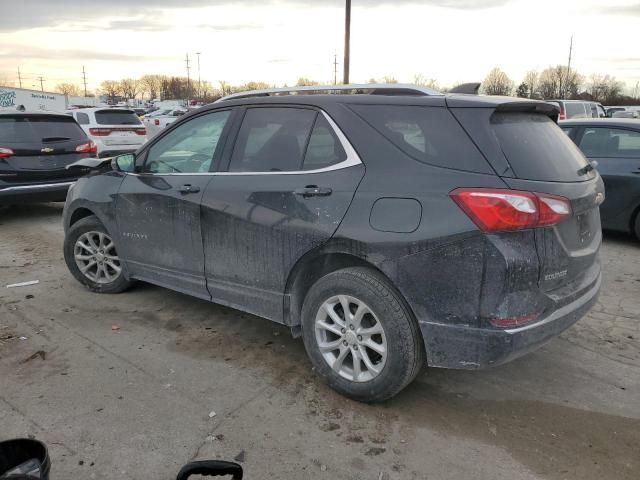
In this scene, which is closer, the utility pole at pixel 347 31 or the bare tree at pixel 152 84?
the utility pole at pixel 347 31

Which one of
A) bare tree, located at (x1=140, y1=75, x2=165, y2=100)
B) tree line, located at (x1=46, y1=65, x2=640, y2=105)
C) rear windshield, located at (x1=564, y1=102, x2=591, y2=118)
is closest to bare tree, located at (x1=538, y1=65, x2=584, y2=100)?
tree line, located at (x1=46, y1=65, x2=640, y2=105)

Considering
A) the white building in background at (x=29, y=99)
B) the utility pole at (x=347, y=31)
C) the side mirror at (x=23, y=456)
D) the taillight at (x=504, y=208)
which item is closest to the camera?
the side mirror at (x=23, y=456)

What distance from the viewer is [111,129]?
13477 millimetres

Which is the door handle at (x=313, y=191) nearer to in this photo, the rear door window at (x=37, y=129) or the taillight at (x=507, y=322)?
the taillight at (x=507, y=322)

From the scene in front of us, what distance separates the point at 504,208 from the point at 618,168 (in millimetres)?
5044

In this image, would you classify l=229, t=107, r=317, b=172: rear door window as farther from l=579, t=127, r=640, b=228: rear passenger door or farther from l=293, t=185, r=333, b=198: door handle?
l=579, t=127, r=640, b=228: rear passenger door

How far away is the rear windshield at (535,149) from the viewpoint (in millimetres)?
2801

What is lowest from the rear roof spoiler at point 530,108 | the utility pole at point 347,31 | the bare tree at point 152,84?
the rear roof spoiler at point 530,108

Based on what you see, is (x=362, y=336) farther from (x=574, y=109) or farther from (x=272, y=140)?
(x=574, y=109)

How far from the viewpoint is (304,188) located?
3219 mm

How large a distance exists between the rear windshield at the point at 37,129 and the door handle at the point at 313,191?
20.5 ft

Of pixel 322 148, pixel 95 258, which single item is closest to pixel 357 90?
pixel 322 148

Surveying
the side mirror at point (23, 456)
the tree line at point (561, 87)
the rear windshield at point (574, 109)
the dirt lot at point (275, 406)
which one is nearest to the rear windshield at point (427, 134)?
the dirt lot at point (275, 406)

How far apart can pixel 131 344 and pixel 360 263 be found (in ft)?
6.25
